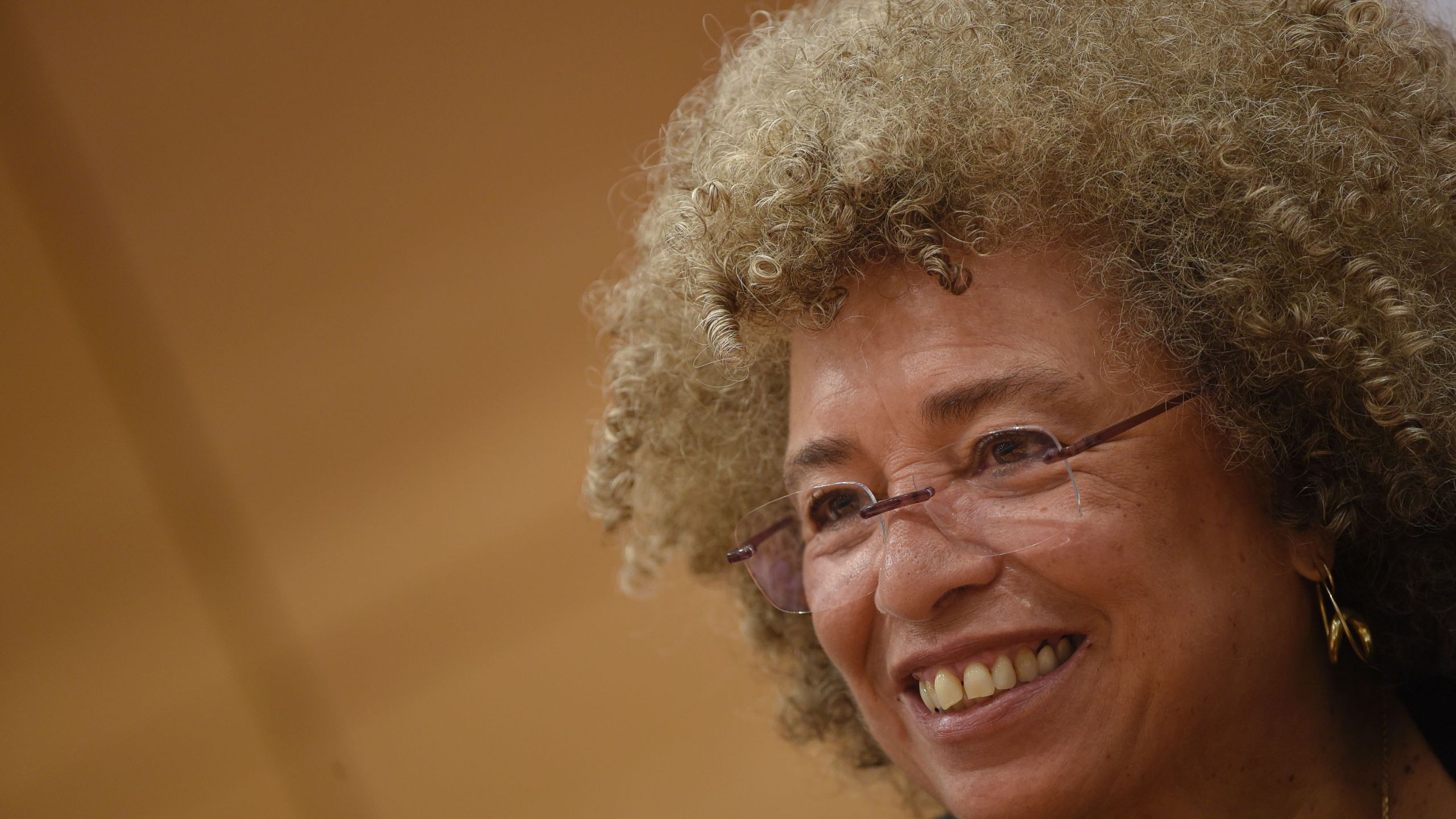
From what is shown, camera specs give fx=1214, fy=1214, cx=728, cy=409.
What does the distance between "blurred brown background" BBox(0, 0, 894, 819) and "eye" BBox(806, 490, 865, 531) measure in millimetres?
1004

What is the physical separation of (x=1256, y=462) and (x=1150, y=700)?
31 cm

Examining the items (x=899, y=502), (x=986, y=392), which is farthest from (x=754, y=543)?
(x=986, y=392)

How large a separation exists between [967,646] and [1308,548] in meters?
0.43

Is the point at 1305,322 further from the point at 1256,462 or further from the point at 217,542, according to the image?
the point at 217,542

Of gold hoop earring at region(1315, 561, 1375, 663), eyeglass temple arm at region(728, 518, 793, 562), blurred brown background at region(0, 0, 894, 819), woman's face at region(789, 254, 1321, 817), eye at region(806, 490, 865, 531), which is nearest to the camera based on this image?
woman's face at region(789, 254, 1321, 817)

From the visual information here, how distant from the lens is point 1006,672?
4.56 ft

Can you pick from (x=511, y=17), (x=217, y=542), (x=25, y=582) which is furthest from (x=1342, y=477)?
(x=25, y=582)

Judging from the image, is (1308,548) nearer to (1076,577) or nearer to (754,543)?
(1076,577)

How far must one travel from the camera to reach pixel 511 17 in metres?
2.65

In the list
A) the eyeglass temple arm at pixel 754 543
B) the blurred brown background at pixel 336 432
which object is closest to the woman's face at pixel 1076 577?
the eyeglass temple arm at pixel 754 543

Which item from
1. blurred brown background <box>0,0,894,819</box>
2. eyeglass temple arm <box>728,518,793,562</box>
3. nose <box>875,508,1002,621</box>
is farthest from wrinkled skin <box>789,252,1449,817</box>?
blurred brown background <box>0,0,894,819</box>

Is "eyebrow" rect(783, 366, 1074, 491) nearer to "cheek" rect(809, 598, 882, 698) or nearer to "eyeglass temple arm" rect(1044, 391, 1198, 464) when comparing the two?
"eyeglass temple arm" rect(1044, 391, 1198, 464)

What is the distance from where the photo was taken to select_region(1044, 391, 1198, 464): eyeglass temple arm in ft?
4.45

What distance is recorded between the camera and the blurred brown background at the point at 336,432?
259 cm
